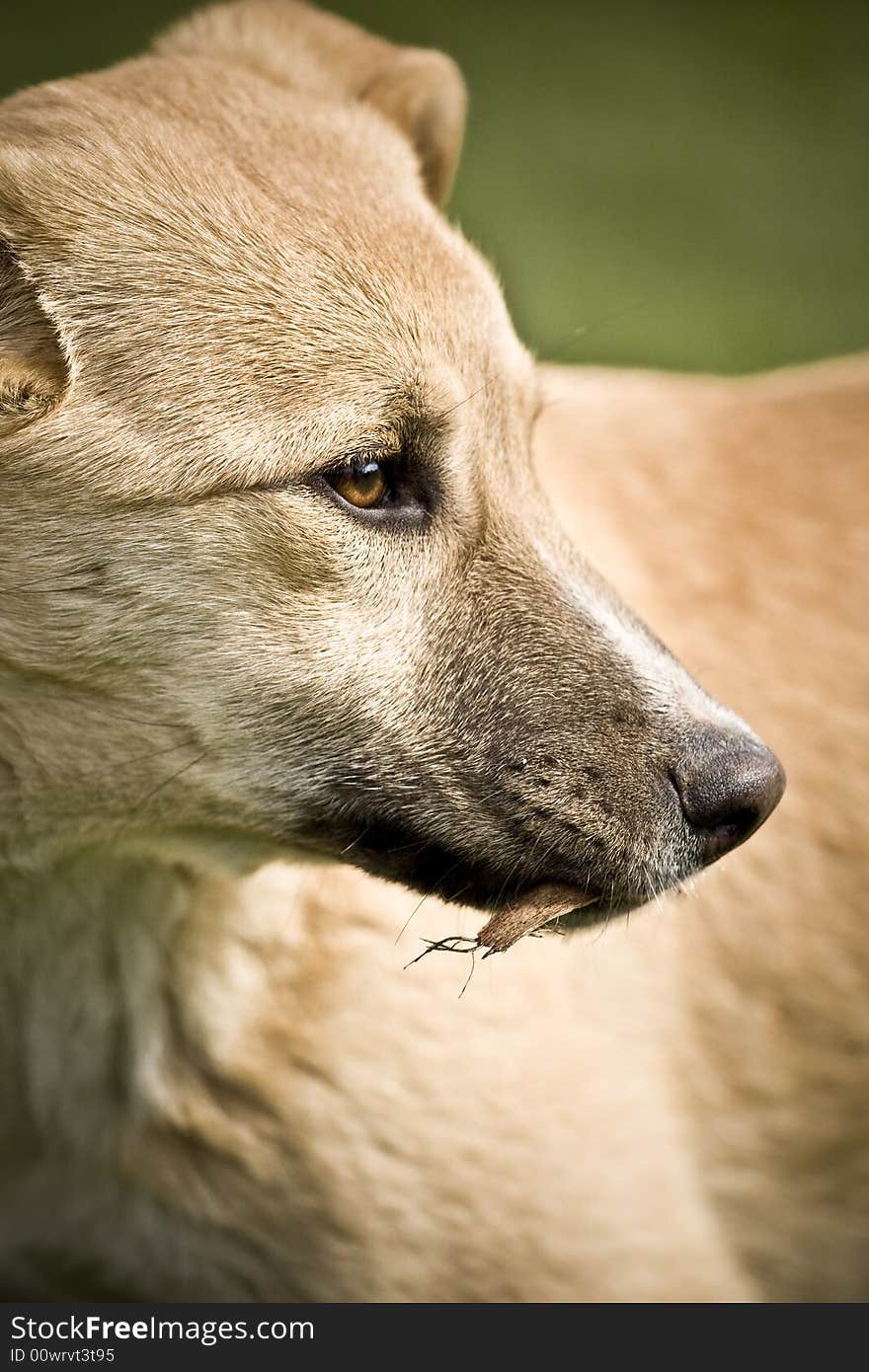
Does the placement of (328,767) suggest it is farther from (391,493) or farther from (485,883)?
(391,493)

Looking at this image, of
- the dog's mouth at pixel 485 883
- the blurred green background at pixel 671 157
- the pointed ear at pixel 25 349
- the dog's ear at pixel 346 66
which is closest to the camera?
the pointed ear at pixel 25 349

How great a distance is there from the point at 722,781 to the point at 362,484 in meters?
0.75

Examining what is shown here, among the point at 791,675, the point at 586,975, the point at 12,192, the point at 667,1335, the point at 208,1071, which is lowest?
the point at 667,1335

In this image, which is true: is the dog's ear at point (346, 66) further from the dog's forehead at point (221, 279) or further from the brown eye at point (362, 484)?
the brown eye at point (362, 484)

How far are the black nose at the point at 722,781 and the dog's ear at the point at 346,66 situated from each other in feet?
4.74

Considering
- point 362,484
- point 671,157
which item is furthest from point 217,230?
point 671,157

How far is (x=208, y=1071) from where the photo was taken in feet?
9.21

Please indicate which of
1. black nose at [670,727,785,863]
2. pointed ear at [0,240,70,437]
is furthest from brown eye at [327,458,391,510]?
black nose at [670,727,785,863]

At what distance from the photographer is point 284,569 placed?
2260mm

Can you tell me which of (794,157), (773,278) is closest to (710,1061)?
(773,278)

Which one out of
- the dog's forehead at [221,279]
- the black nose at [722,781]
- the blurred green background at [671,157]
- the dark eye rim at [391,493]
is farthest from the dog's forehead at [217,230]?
the blurred green background at [671,157]

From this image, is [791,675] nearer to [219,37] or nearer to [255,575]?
[255,575]

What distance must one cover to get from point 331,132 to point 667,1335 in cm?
243

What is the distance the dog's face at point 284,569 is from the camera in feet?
7.36
